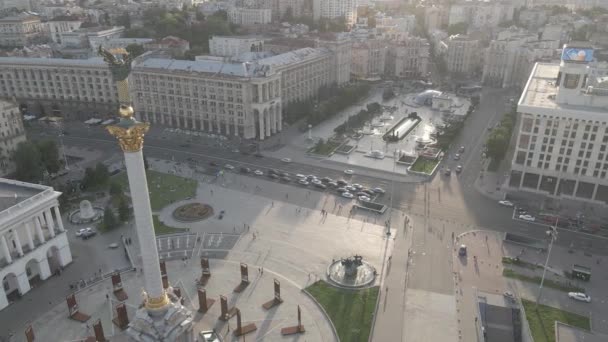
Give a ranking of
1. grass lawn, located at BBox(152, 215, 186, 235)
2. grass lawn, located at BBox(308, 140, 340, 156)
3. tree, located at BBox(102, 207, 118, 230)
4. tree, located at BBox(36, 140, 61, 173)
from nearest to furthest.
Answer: tree, located at BBox(102, 207, 118, 230)
grass lawn, located at BBox(152, 215, 186, 235)
tree, located at BBox(36, 140, 61, 173)
grass lawn, located at BBox(308, 140, 340, 156)

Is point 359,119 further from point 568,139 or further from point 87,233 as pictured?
point 87,233

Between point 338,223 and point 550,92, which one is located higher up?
point 550,92

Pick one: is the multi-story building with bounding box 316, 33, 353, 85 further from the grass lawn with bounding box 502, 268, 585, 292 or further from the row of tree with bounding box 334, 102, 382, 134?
the grass lawn with bounding box 502, 268, 585, 292

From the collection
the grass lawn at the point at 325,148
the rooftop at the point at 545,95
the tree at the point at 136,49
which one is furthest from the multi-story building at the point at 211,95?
the rooftop at the point at 545,95

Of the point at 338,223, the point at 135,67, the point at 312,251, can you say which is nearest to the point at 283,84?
the point at 135,67

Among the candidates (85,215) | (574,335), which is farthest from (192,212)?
(574,335)

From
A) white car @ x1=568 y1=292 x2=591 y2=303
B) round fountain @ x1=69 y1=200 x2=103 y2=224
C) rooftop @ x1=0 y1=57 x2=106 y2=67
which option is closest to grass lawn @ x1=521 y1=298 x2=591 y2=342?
white car @ x1=568 y1=292 x2=591 y2=303

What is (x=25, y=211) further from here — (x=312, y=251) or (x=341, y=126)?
(x=341, y=126)
